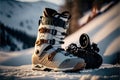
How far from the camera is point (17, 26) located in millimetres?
2125

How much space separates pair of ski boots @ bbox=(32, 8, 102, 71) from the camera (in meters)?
2.01

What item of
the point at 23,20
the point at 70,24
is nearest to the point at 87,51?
the point at 70,24

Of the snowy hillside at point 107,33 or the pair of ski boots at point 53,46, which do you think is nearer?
the pair of ski boots at point 53,46

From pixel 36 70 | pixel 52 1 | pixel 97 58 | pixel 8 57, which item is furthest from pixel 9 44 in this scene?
pixel 97 58

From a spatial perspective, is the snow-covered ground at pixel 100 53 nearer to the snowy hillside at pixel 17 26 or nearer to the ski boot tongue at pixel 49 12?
the snowy hillside at pixel 17 26

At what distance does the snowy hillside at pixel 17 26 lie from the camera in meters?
2.12

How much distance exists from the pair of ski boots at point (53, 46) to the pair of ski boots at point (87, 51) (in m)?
0.04

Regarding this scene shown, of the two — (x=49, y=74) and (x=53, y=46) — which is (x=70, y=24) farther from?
(x=49, y=74)

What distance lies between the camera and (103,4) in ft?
7.36

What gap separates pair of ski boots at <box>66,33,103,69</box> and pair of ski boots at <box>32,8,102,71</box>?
1.5 inches

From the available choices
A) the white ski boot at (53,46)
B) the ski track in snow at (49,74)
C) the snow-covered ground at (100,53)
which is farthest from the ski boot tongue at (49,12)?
the ski track in snow at (49,74)

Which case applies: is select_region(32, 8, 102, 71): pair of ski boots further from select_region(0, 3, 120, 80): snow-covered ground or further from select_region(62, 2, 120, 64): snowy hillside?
select_region(62, 2, 120, 64): snowy hillside

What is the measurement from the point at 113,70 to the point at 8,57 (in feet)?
2.32

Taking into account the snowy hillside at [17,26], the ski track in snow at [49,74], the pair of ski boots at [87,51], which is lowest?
the ski track in snow at [49,74]
